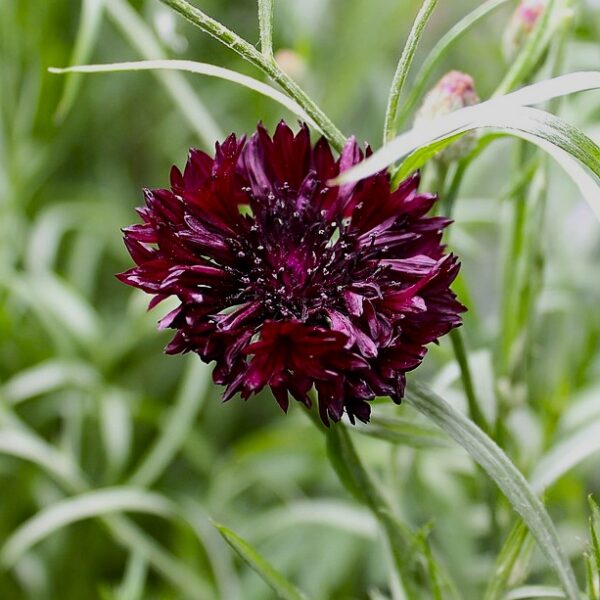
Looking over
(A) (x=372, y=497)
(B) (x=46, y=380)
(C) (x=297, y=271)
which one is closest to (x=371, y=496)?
(A) (x=372, y=497)

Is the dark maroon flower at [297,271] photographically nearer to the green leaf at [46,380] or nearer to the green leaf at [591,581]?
the green leaf at [591,581]

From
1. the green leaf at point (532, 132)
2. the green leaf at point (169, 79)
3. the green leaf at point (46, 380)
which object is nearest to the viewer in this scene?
the green leaf at point (532, 132)

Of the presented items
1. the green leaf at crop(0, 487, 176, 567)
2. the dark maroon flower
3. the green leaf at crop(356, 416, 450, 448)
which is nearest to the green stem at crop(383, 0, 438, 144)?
the dark maroon flower

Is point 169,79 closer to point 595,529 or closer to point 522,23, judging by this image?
point 522,23

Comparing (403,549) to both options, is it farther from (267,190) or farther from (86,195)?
(86,195)

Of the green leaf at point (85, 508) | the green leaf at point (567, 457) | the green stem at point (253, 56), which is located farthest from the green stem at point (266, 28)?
the green leaf at point (85, 508)

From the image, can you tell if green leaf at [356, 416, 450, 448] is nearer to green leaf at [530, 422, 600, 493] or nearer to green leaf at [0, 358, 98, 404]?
green leaf at [530, 422, 600, 493]
